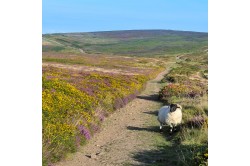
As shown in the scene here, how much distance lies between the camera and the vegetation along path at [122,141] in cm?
948

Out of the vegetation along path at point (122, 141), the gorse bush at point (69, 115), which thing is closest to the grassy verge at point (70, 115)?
the gorse bush at point (69, 115)

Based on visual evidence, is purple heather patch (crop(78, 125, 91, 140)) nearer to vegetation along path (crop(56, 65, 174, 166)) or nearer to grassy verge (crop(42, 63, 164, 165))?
grassy verge (crop(42, 63, 164, 165))

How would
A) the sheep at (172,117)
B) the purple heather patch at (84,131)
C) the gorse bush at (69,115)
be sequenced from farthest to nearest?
the sheep at (172,117), the purple heather patch at (84,131), the gorse bush at (69,115)

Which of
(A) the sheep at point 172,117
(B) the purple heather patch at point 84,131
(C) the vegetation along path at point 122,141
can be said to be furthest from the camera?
(A) the sheep at point 172,117

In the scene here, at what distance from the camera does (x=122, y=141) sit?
1185 centimetres

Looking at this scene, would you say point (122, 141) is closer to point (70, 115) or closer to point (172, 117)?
point (70, 115)

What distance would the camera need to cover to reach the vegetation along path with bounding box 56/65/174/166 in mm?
9484

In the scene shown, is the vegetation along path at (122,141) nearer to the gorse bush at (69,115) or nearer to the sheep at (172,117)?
the gorse bush at (69,115)

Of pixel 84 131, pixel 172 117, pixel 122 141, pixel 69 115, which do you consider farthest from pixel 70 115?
pixel 172 117

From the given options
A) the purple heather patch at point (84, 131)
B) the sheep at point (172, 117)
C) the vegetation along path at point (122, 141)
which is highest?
the sheep at point (172, 117)

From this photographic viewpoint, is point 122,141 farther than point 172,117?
No
